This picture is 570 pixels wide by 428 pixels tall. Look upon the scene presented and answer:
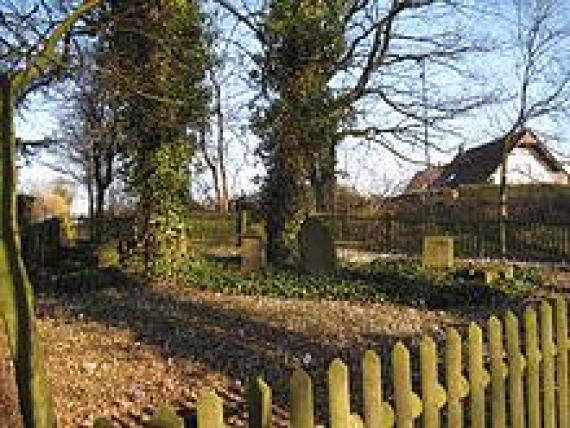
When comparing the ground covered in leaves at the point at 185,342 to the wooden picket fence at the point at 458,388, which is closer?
the wooden picket fence at the point at 458,388

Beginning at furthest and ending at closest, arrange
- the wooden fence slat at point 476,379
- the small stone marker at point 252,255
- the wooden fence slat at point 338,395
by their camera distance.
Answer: the small stone marker at point 252,255 → the wooden fence slat at point 476,379 → the wooden fence slat at point 338,395

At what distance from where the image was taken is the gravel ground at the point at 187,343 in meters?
6.96

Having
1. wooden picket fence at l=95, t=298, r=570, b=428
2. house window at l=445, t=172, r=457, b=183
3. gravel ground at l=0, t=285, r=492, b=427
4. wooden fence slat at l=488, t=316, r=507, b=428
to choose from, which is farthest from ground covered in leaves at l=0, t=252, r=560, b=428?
house window at l=445, t=172, r=457, b=183

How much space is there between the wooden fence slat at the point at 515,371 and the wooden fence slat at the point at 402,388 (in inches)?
37.4

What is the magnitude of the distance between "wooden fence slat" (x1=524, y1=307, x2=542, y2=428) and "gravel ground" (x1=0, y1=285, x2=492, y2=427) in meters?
2.19

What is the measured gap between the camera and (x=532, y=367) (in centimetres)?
453

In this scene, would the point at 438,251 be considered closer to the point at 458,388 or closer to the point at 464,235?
the point at 464,235

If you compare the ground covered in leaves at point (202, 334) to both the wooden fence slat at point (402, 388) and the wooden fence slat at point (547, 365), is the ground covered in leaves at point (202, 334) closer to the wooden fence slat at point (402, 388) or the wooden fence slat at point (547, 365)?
the wooden fence slat at point (547, 365)

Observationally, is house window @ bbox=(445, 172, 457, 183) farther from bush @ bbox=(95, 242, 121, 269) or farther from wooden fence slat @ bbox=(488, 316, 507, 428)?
wooden fence slat @ bbox=(488, 316, 507, 428)

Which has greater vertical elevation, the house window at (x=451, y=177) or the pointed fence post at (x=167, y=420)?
the house window at (x=451, y=177)

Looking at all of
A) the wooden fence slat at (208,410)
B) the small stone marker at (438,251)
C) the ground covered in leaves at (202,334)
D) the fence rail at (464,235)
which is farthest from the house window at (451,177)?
the wooden fence slat at (208,410)

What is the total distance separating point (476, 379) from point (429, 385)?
19.1 inches

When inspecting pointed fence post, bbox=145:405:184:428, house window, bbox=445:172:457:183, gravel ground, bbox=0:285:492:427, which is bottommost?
gravel ground, bbox=0:285:492:427

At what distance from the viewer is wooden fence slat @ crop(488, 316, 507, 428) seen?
4.16 metres
